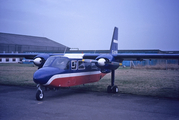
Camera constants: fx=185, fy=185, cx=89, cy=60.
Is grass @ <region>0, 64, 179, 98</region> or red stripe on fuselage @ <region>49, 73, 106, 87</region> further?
grass @ <region>0, 64, 179, 98</region>

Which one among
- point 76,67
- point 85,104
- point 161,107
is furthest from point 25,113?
point 161,107

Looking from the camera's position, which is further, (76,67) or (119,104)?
(76,67)

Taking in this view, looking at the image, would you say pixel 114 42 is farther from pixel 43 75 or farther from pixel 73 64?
pixel 43 75

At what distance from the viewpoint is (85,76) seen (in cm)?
1266

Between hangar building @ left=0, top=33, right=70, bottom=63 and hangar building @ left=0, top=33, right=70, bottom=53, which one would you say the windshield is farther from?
hangar building @ left=0, top=33, right=70, bottom=53

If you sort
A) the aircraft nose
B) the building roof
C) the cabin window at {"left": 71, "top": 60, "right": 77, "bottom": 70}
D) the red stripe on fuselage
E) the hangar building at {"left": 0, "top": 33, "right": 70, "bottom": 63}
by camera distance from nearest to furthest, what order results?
the aircraft nose < the red stripe on fuselage < the cabin window at {"left": 71, "top": 60, "right": 77, "bottom": 70} < the hangar building at {"left": 0, "top": 33, "right": 70, "bottom": 63} < the building roof

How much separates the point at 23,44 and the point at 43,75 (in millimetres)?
57478

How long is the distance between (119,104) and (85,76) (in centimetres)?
396

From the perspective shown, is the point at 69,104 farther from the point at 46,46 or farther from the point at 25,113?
the point at 46,46

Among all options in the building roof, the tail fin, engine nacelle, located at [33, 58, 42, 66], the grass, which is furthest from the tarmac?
the building roof

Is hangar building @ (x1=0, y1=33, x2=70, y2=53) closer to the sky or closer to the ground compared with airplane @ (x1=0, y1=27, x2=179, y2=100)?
closer to the sky

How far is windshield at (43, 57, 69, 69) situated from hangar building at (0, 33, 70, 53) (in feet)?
144

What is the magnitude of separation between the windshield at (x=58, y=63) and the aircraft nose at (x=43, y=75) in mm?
604

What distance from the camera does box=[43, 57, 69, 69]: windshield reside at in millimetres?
10852
